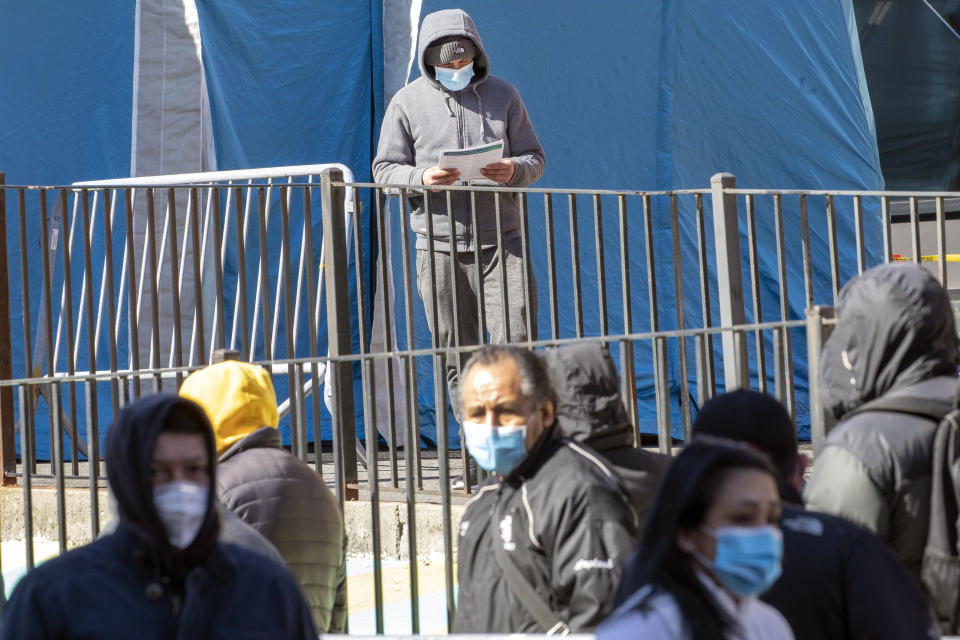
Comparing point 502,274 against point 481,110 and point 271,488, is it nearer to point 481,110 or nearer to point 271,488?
point 481,110

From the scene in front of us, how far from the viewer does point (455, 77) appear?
20.9 feet

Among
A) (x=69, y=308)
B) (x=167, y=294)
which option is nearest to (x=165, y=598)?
(x=69, y=308)

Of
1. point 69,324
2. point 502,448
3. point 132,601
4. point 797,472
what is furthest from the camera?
point 69,324

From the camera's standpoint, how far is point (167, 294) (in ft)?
26.8

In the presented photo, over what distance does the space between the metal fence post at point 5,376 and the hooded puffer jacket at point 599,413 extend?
4.19 meters

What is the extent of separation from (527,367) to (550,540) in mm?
480

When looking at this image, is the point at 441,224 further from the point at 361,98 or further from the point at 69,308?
the point at 361,98

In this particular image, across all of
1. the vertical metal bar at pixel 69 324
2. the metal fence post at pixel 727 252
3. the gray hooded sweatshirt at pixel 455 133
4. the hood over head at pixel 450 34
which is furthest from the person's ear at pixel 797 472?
the vertical metal bar at pixel 69 324

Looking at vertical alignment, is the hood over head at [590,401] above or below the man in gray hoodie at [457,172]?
below

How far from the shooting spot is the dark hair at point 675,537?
2051mm

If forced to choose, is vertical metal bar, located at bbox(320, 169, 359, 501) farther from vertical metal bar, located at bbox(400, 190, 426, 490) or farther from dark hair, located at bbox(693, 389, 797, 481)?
dark hair, located at bbox(693, 389, 797, 481)

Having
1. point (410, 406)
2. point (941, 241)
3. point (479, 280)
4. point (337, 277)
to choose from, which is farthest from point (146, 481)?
point (337, 277)

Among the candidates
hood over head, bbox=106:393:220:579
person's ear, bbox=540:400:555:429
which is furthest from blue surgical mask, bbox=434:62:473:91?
hood over head, bbox=106:393:220:579

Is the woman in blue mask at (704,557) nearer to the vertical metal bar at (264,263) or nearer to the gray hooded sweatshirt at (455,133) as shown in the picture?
the gray hooded sweatshirt at (455,133)
